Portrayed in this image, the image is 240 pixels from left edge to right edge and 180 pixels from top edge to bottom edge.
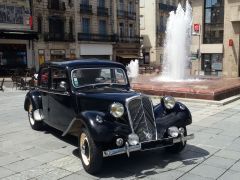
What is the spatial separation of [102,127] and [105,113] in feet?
1.58

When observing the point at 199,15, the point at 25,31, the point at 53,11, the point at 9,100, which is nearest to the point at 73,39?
the point at 53,11

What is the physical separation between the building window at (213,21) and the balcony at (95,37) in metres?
18.4

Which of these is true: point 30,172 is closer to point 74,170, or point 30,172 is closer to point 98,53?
point 74,170

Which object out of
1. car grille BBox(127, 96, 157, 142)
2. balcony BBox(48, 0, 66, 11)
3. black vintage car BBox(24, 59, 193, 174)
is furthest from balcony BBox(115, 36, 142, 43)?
car grille BBox(127, 96, 157, 142)

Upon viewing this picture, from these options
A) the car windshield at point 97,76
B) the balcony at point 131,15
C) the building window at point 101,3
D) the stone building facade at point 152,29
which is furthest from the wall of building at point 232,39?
the stone building facade at point 152,29

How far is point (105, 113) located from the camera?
6.26 meters

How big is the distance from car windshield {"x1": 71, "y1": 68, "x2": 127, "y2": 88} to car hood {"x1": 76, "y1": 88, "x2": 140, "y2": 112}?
13.4 inches

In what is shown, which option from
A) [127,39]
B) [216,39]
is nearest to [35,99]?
[216,39]

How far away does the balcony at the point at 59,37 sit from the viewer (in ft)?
126

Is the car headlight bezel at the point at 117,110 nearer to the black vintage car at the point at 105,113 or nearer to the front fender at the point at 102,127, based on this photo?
the black vintage car at the point at 105,113

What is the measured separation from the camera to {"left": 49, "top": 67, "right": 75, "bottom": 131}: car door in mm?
7198

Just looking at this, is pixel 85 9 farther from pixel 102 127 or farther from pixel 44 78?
pixel 102 127

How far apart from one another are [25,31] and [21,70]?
15.7ft

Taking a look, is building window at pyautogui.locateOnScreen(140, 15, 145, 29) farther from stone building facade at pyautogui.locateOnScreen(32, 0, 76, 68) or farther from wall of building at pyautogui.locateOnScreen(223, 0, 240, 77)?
wall of building at pyautogui.locateOnScreen(223, 0, 240, 77)
